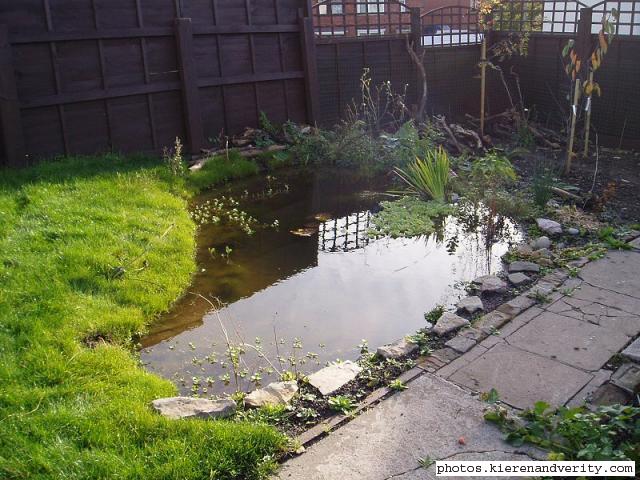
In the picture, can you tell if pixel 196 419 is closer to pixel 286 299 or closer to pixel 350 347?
pixel 350 347

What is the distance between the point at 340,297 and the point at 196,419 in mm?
1924

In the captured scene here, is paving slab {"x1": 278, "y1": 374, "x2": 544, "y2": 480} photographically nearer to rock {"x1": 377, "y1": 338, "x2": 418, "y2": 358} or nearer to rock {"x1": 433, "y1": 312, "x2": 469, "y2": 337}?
rock {"x1": 377, "y1": 338, "x2": 418, "y2": 358}

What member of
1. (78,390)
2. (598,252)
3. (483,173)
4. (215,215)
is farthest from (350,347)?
(483,173)

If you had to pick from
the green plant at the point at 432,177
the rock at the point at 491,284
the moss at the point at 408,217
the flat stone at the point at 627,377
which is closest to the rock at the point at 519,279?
the rock at the point at 491,284

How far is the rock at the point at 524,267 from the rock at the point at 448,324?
1.00m

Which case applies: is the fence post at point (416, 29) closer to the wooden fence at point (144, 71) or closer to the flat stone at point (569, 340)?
the wooden fence at point (144, 71)

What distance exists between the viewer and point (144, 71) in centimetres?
791

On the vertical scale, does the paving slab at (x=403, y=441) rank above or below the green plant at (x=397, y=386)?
below

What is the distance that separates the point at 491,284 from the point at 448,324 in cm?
76

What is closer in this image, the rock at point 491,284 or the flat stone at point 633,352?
the flat stone at point 633,352

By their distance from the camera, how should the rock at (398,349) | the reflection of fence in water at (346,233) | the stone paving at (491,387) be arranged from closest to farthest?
the stone paving at (491,387)
the rock at (398,349)
the reflection of fence in water at (346,233)

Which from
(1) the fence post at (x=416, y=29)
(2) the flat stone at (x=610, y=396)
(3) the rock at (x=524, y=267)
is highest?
(1) the fence post at (x=416, y=29)

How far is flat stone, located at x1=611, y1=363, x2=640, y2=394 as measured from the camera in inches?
133

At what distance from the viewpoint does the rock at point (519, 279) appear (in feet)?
15.6
